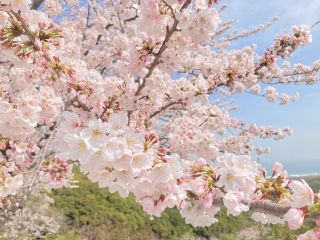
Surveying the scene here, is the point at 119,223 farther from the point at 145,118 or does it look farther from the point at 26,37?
the point at 26,37

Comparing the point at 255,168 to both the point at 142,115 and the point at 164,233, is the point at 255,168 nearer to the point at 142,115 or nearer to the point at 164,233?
the point at 142,115

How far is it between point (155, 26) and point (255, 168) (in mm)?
1593

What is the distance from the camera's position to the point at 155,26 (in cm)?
328

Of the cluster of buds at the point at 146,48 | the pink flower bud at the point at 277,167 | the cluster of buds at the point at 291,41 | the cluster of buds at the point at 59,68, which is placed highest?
the cluster of buds at the point at 291,41

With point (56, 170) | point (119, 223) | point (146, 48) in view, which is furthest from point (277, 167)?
point (119, 223)

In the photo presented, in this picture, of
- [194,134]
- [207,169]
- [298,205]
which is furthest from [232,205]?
[194,134]

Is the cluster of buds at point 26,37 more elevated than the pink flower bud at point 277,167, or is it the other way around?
the cluster of buds at point 26,37

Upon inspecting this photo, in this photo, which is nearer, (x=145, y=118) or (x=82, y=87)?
(x=82, y=87)

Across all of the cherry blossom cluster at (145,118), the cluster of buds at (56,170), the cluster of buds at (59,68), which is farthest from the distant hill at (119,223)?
the cluster of buds at (59,68)

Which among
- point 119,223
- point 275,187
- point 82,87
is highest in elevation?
point 119,223

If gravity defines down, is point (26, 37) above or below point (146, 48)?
below

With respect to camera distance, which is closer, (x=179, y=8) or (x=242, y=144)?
(x=179, y=8)

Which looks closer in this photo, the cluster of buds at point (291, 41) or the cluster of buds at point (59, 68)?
the cluster of buds at point (59, 68)

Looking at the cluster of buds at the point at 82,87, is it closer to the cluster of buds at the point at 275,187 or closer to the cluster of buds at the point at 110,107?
the cluster of buds at the point at 110,107
